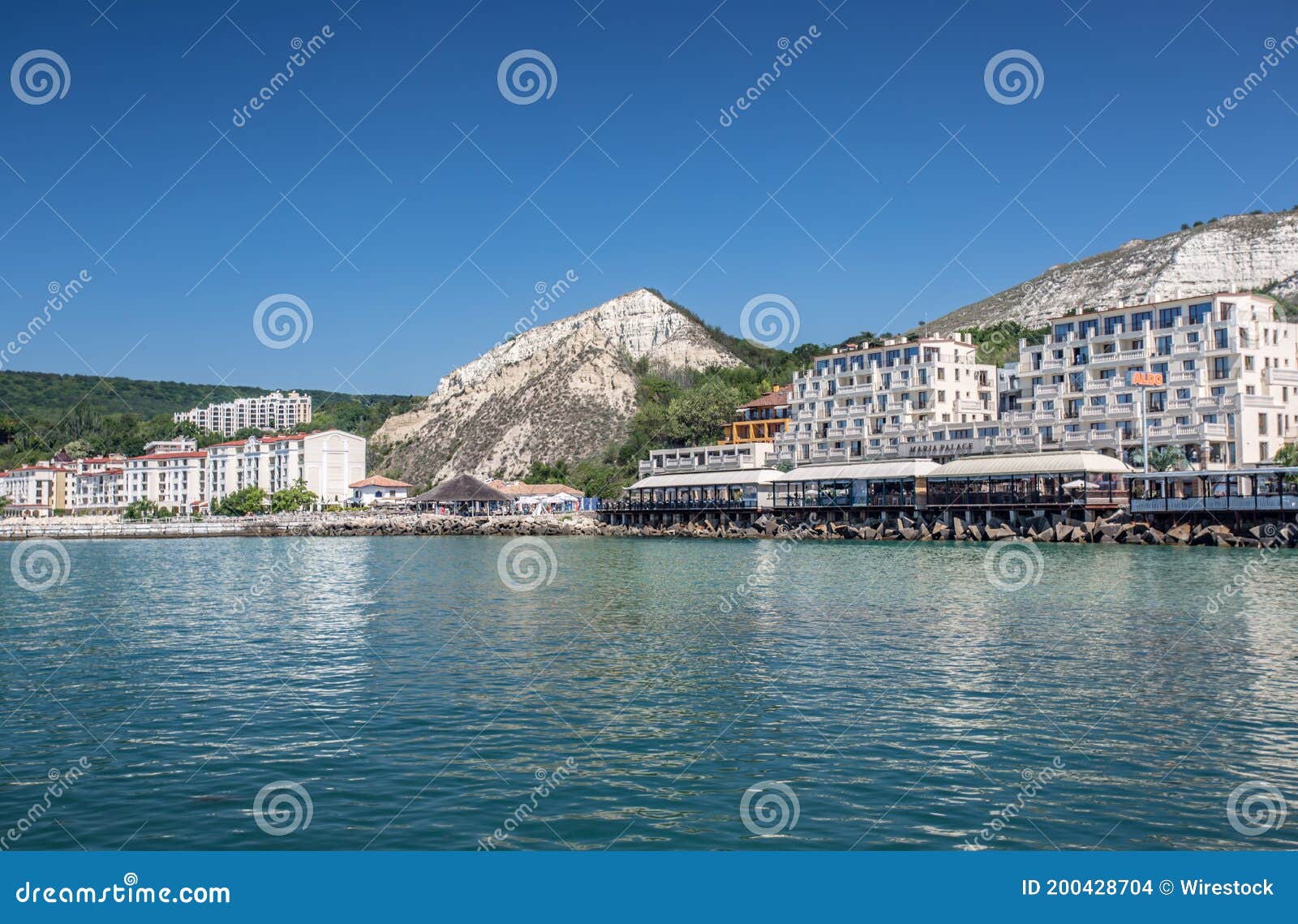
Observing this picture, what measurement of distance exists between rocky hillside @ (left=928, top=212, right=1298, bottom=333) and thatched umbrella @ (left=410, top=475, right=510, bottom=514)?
330 feet

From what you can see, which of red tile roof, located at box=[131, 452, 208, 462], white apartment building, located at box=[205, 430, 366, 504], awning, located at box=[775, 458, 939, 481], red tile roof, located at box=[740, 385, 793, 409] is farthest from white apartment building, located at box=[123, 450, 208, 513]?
awning, located at box=[775, 458, 939, 481]

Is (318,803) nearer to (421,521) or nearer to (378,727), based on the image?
(378,727)

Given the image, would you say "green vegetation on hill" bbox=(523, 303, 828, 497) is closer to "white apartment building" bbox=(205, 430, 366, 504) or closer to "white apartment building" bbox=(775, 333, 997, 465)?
"white apartment building" bbox=(775, 333, 997, 465)

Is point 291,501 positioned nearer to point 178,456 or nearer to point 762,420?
point 178,456

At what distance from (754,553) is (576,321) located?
125 m

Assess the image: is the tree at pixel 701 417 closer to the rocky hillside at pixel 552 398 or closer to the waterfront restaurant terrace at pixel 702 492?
the waterfront restaurant terrace at pixel 702 492

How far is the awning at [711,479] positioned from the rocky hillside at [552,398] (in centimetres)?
4363

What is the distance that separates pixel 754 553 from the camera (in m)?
61.3

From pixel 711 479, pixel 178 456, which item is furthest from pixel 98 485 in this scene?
pixel 711 479

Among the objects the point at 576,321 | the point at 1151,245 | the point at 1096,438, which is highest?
the point at 1151,245

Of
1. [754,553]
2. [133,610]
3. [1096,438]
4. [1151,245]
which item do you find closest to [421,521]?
[754,553]

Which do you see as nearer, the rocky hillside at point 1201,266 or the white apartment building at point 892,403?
the white apartment building at point 892,403

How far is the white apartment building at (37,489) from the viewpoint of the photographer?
157m

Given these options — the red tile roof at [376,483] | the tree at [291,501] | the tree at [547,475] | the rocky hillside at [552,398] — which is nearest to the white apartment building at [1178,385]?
the tree at [547,475]
